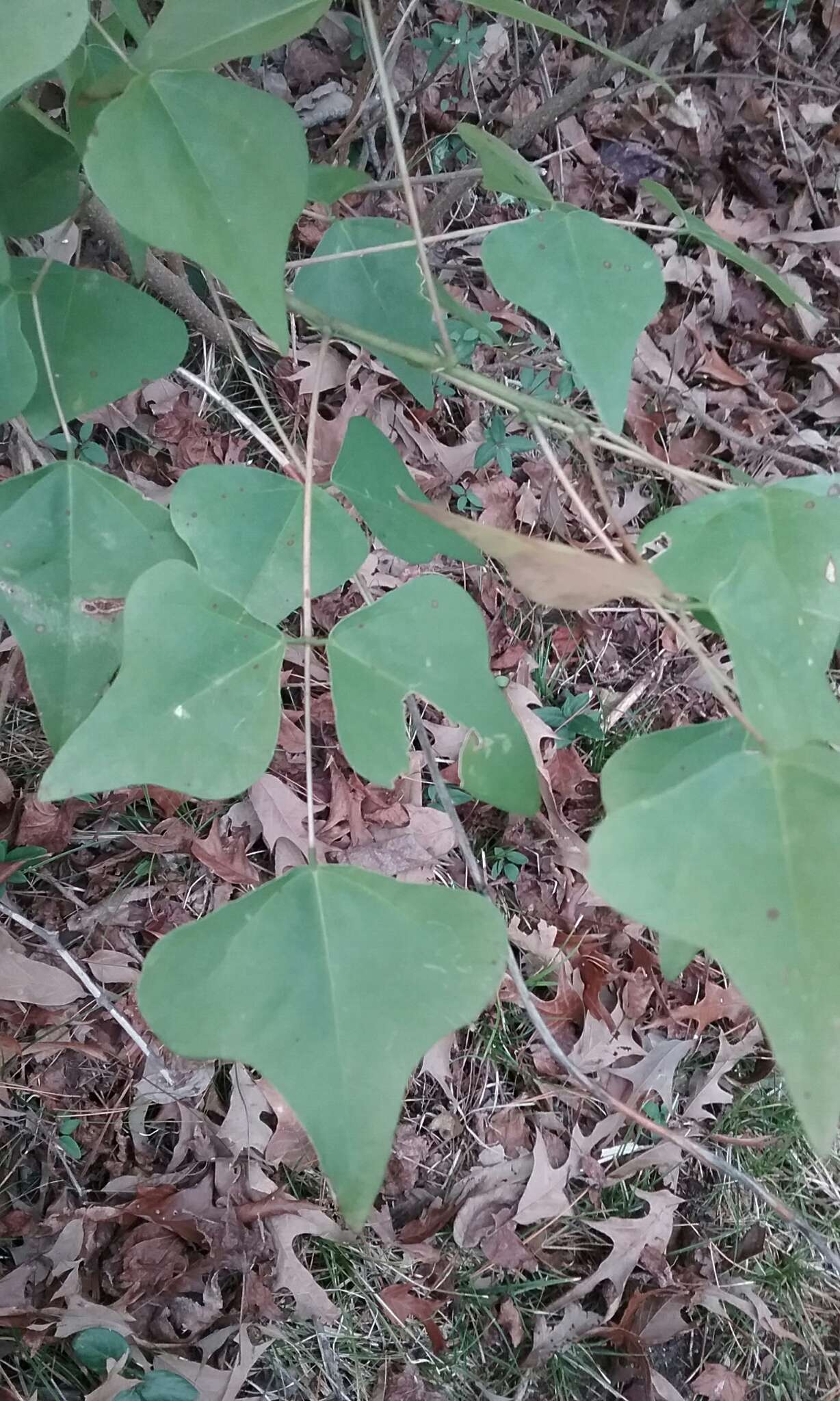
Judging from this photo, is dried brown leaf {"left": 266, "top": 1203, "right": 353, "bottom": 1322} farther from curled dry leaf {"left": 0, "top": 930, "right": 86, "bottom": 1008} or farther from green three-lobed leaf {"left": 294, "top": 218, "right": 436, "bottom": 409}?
green three-lobed leaf {"left": 294, "top": 218, "right": 436, "bottom": 409}

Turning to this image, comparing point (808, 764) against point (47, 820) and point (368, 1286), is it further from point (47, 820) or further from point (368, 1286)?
point (368, 1286)

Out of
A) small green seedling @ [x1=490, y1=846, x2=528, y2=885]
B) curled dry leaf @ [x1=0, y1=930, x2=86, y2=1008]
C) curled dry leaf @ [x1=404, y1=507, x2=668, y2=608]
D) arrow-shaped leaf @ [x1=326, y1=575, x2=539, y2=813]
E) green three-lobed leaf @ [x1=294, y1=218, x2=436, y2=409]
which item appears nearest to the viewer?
curled dry leaf @ [x1=404, y1=507, x2=668, y2=608]

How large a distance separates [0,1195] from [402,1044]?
30.3 inches

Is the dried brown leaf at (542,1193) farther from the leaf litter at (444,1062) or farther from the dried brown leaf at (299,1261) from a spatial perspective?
the dried brown leaf at (299,1261)

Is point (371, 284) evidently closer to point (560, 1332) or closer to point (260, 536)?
point (260, 536)

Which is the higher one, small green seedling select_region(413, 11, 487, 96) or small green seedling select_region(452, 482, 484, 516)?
small green seedling select_region(413, 11, 487, 96)

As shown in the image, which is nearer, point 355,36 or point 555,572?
point 555,572

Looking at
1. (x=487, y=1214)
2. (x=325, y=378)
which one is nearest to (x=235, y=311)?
(x=325, y=378)

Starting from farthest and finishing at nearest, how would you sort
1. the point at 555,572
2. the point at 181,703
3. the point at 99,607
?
1. the point at 99,607
2. the point at 181,703
3. the point at 555,572

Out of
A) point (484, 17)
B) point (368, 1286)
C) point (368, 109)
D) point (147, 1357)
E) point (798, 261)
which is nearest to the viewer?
point (147, 1357)

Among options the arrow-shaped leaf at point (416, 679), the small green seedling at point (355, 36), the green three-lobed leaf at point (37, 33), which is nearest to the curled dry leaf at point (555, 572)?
the arrow-shaped leaf at point (416, 679)

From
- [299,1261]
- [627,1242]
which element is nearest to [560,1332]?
[627,1242]

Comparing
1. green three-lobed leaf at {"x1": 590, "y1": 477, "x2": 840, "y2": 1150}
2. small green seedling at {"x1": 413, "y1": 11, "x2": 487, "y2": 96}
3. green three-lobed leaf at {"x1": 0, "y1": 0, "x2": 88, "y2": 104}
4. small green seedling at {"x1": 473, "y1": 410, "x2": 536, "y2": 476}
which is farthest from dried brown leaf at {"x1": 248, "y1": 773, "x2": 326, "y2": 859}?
small green seedling at {"x1": 413, "y1": 11, "x2": 487, "y2": 96}

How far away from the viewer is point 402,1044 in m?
0.40
